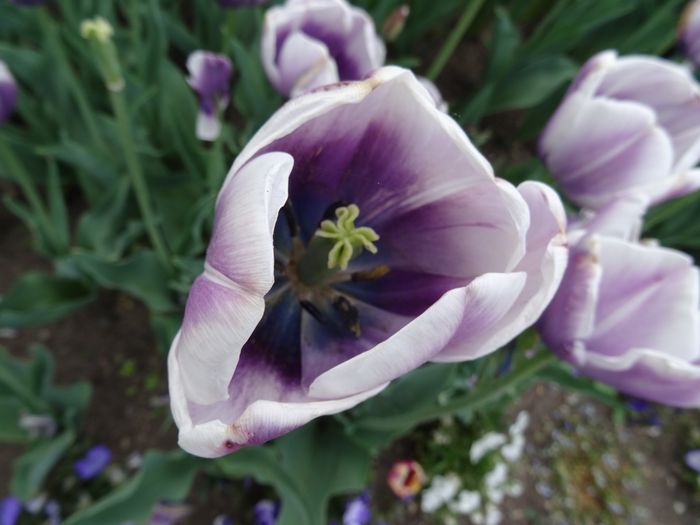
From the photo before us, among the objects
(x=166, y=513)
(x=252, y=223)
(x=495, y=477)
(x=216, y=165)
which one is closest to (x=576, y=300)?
(x=252, y=223)

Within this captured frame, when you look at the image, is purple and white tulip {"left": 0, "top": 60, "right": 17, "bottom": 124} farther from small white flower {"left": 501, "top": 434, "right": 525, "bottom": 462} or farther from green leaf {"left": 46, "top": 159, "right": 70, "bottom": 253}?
small white flower {"left": 501, "top": 434, "right": 525, "bottom": 462}

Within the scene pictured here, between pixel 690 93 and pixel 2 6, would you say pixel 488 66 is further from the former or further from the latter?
pixel 2 6

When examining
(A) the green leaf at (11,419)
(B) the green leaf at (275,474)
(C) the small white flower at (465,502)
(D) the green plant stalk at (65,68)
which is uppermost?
(D) the green plant stalk at (65,68)

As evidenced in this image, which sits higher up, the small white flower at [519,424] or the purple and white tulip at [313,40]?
the purple and white tulip at [313,40]

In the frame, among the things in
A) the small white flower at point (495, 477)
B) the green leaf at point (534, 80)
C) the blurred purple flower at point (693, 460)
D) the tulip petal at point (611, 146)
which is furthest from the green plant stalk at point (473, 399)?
the blurred purple flower at point (693, 460)

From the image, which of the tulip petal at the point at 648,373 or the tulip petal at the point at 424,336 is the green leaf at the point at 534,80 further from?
the tulip petal at the point at 424,336

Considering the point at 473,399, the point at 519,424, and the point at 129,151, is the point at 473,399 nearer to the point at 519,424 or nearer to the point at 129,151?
the point at 129,151

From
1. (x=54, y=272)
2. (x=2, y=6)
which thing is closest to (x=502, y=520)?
(x=54, y=272)
